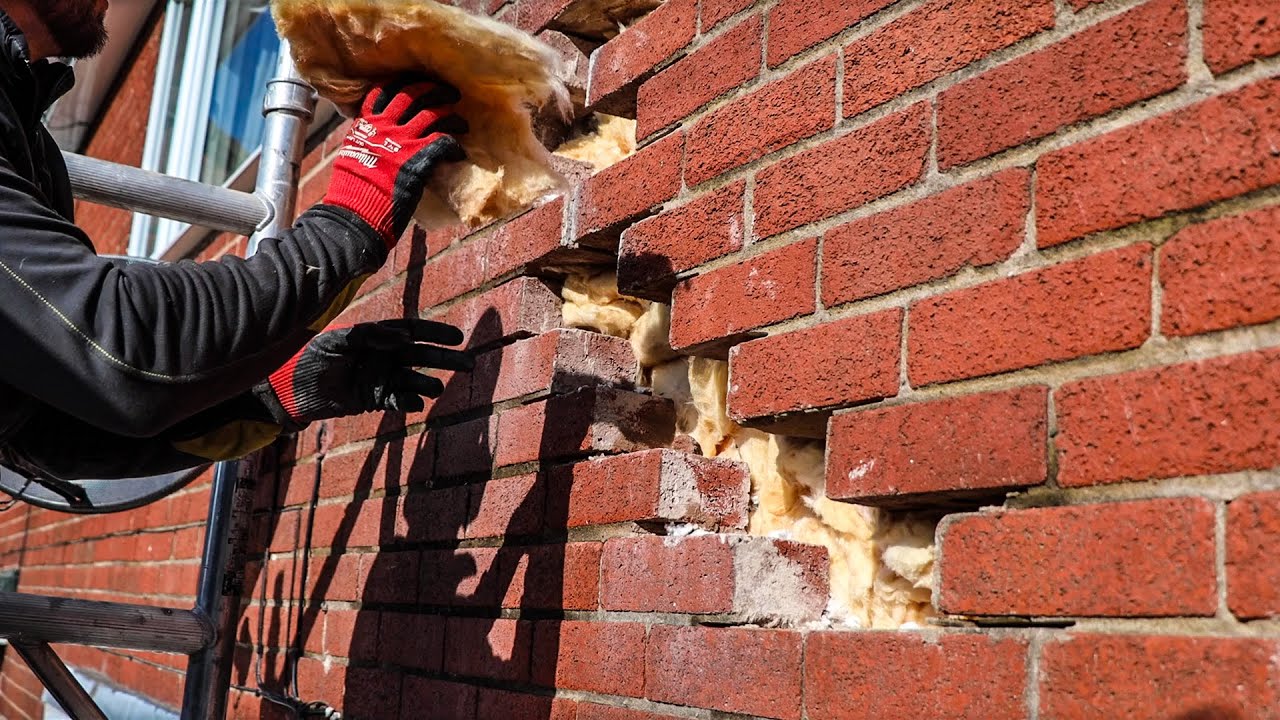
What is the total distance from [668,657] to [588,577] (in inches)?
10.4

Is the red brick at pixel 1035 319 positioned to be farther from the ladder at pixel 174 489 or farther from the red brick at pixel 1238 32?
the ladder at pixel 174 489

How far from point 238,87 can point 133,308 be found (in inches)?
168

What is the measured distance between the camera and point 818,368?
1505mm

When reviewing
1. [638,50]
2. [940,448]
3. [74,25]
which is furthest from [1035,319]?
[74,25]

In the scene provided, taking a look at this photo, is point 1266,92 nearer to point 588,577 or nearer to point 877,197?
point 877,197

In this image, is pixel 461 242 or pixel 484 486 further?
pixel 461 242

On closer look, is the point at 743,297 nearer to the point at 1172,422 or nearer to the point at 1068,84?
the point at 1068,84

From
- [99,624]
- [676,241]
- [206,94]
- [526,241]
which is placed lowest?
[99,624]

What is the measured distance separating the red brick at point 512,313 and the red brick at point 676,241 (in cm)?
31

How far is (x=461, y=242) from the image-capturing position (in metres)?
2.54

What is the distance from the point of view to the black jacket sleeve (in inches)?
57.0

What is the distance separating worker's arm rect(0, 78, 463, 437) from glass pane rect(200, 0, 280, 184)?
11.1ft

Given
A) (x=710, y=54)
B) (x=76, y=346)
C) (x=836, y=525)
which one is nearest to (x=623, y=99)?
(x=710, y=54)

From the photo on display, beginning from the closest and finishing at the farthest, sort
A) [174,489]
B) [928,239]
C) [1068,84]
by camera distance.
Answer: [1068,84] → [928,239] → [174,489]
